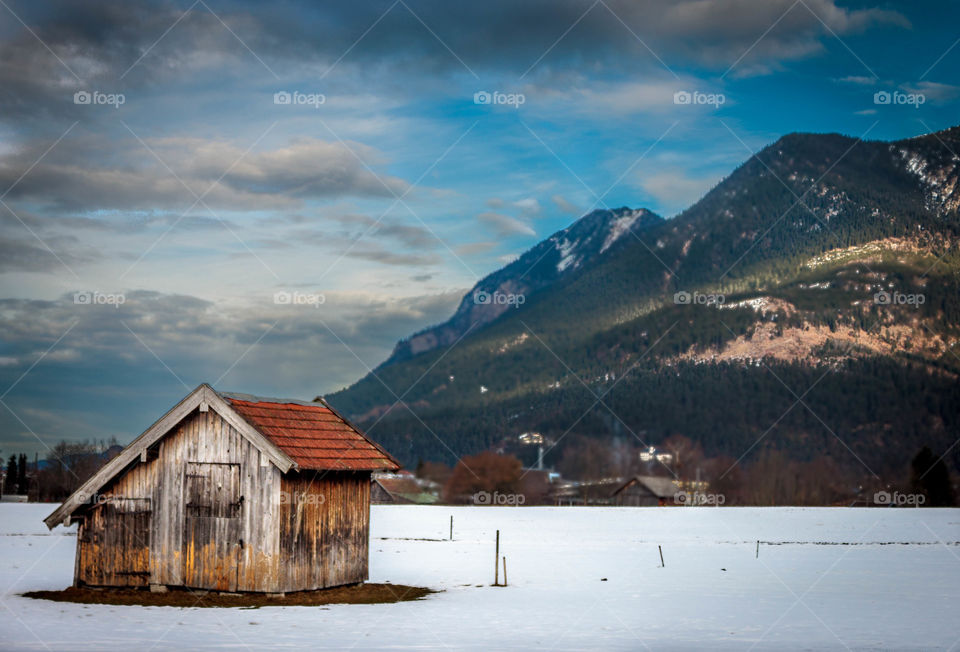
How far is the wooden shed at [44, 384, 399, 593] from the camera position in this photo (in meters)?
27.0

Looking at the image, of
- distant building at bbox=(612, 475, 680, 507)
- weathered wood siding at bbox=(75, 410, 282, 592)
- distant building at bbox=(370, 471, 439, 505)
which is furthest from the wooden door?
distant building at bbox=(612, 475, 680, 507)

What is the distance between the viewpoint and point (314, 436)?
96.6 feet

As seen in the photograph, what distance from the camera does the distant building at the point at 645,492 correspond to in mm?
152250

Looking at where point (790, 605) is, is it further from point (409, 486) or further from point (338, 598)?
point (409, 486)

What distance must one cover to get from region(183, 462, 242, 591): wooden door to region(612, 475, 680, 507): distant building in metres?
128

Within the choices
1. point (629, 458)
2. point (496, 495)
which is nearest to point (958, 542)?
point (496, 495)

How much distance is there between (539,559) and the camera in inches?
1794

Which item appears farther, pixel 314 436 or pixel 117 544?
pixel 314 436

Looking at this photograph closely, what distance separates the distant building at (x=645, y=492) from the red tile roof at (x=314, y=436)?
124 metres

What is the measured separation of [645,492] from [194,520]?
435ft

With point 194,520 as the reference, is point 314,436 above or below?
above

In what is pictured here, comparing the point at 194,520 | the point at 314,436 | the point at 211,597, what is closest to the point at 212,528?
the point at 194,520

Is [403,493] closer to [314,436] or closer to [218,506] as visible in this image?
[314,436]

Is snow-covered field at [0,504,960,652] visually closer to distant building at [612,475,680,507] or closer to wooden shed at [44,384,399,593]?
wooden shed at [44,384,399,593]
